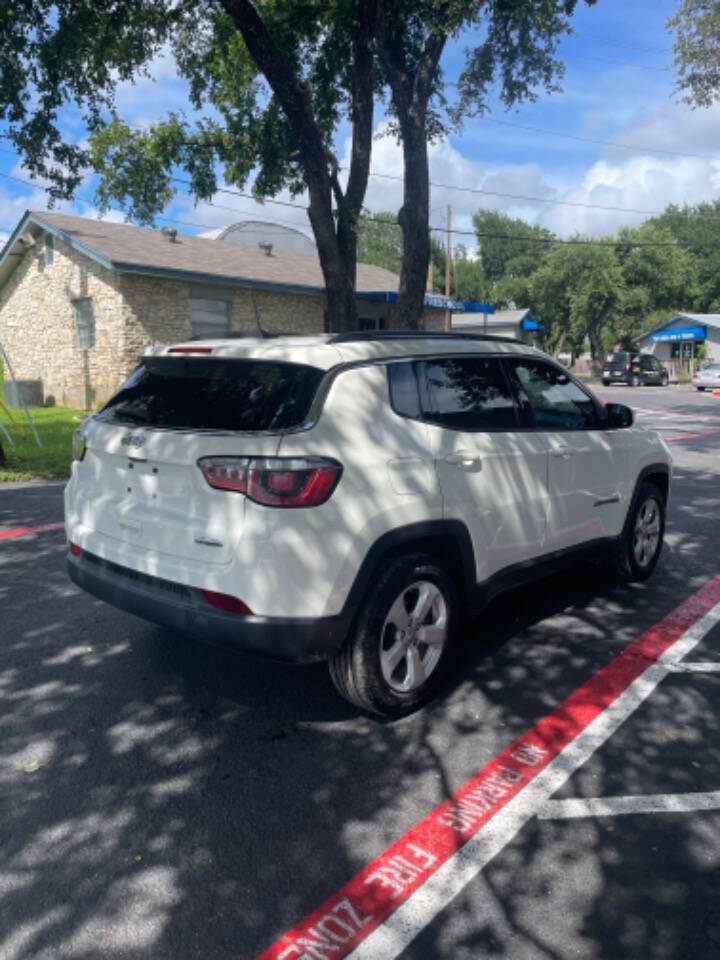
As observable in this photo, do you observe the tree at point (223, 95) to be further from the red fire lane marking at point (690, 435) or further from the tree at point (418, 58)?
the red fire lane marking at point (690, 435)

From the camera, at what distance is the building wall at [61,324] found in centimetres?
1914

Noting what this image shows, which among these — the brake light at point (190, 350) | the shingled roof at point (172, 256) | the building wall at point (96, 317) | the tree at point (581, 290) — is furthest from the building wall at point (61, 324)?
the tree at point (581, 290)

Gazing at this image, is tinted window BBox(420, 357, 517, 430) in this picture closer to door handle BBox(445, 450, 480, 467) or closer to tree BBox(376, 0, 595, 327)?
door handle BBox(445, 450, 480, 467)

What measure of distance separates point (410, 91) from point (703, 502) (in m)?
7.42

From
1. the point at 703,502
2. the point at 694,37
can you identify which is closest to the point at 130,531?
the point at 703,502

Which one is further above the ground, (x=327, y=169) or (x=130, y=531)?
(x=327, y=169)

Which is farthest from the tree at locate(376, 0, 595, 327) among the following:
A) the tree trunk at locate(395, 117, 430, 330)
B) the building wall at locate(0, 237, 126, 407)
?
the building wall at locate(0, 237, 126, 407)

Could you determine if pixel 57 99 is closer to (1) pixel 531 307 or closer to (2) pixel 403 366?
(2) pixel 403 366

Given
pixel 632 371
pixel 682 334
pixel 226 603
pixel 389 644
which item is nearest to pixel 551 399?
pixel 389 644

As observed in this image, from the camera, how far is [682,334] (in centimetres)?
5103

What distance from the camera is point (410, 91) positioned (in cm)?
1123

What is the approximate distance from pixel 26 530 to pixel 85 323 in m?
14.6

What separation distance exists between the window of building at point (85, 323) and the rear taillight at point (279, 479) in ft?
60.6

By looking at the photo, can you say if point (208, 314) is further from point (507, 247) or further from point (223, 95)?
point (507, 247)
